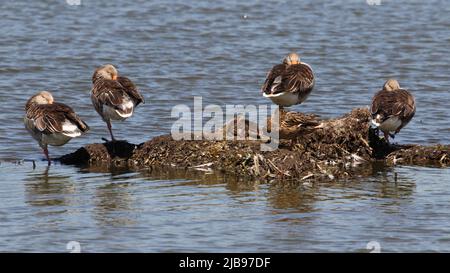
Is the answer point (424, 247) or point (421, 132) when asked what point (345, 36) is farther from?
point (424, 247)

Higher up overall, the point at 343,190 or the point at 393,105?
the point at 393,105

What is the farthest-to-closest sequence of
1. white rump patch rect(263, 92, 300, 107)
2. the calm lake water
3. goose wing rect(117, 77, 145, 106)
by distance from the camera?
1. goose wing rect(117, 77, 145, 106)
2. white rump patch rect(263, 92, 300, 107)
3. the calm lake water

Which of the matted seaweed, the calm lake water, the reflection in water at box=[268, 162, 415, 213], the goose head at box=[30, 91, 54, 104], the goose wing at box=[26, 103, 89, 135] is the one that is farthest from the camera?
the goose head at box=[30, 91, 54, 104]

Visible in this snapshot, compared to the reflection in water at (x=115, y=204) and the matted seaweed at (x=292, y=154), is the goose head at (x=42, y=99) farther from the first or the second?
the reflection in water at (x=115, y=204)

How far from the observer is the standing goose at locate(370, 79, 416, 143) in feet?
41.6

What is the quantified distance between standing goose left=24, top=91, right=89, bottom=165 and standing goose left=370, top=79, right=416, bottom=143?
378 cm

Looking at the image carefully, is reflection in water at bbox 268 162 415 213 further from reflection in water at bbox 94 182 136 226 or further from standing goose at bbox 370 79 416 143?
reflection in water at bbox 94 182 136 226

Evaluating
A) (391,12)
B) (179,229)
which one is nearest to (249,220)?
(179,229)

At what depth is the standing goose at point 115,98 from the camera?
1299cm

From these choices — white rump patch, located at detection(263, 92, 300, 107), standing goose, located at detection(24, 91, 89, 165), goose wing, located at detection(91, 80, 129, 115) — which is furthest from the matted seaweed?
white rump patch, located at detection(263, 92, 300, 107)

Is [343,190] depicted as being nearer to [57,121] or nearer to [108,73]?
[57,121]

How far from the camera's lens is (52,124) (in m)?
12.6

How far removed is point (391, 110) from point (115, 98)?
3.65 meters

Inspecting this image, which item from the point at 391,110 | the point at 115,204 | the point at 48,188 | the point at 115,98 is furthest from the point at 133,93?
the point at 391,110
